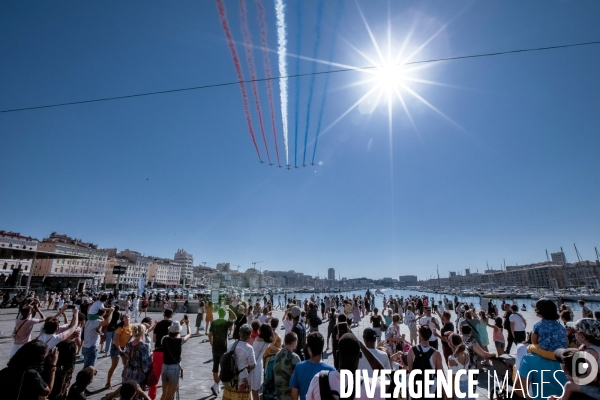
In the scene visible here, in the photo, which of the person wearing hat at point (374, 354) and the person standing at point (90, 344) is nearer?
the person wearing hat at point (374, 354)

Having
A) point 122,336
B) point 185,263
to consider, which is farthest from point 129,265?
point 122,336

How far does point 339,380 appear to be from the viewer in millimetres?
2604

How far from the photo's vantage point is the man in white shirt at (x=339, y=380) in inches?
102

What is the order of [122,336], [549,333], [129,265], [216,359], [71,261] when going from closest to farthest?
[549,333] < [216,359] < [122,336] < [71,261] < [129,265]

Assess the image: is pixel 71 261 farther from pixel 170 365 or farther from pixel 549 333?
pixel 549 333

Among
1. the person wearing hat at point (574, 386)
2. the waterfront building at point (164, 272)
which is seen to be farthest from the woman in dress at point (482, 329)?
the waterfront building at point (164, 272)

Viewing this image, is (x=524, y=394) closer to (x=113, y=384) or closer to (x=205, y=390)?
(x=205, y=390)

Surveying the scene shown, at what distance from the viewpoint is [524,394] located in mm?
3729

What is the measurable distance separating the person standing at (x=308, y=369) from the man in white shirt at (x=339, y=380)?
36 centimetres

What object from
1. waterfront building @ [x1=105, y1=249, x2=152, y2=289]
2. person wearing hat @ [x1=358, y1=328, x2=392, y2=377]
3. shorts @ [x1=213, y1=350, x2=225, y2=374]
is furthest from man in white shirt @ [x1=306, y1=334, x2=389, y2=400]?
waterfront building @ [x1=105, y1=249, x2=152, y2=289]

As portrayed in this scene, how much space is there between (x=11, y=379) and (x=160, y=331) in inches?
115

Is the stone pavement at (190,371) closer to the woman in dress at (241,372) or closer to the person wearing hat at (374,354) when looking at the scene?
the woman in dress at (241,372)

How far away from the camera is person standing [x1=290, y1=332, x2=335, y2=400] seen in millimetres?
3062

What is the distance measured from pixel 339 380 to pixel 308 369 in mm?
622
